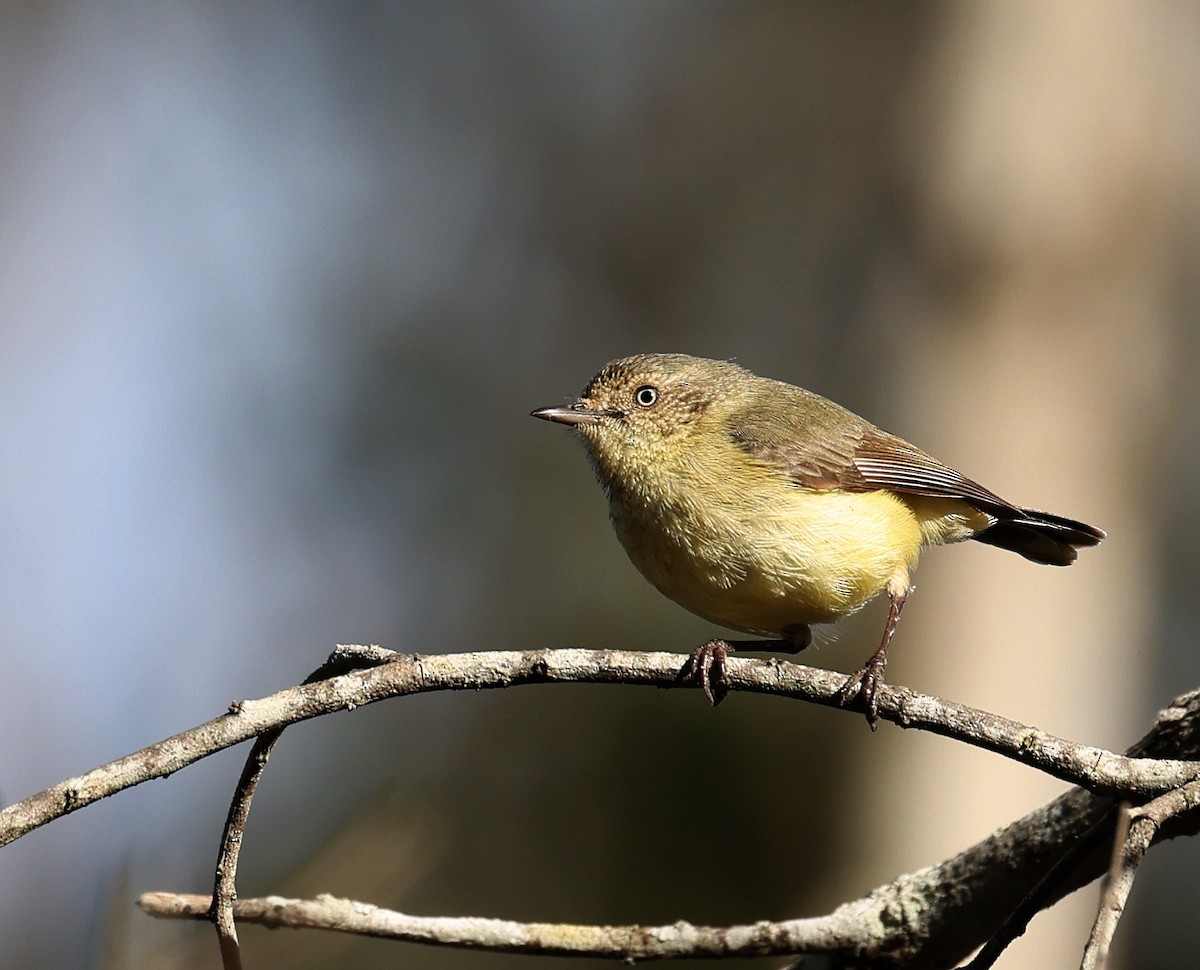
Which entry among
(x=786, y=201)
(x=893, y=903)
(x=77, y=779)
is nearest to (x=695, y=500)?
(x=893, y=903)

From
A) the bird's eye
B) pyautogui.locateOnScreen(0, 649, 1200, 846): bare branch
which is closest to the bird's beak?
the bird's eye

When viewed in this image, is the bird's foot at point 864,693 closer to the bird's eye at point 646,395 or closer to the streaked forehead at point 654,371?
the bird's eye at point 646,395

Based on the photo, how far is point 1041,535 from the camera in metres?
5.35

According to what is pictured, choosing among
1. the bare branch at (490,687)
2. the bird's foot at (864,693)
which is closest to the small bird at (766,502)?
the bird's foot at (864,693)

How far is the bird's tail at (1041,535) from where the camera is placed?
17.0 feet

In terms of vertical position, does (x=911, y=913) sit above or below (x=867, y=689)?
below

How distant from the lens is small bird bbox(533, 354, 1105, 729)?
A: 4242 millimetres

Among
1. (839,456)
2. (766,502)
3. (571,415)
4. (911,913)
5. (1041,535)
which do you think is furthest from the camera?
(1041,535)

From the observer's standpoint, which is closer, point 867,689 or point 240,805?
point 240,805

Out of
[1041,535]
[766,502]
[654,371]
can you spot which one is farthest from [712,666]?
[1041,535]

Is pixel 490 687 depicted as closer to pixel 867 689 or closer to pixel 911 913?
pixel 867 689

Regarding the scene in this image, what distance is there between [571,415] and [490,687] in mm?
2447

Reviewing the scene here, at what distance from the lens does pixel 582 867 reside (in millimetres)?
10086

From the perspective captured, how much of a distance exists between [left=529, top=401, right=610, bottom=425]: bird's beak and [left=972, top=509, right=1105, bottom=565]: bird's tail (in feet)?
5.75
